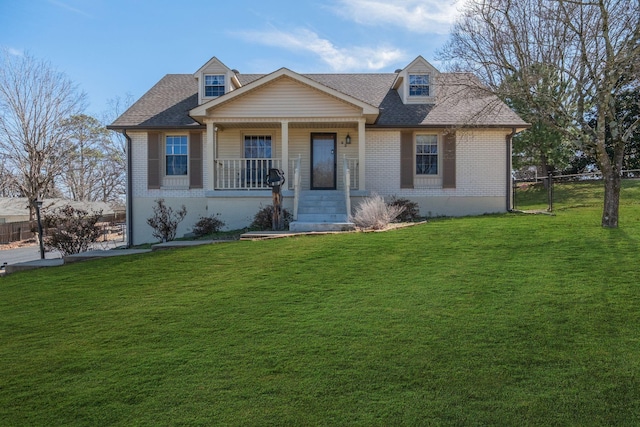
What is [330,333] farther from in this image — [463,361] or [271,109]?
[271,109]

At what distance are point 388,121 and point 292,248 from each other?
8301 mm

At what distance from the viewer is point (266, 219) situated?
42.5 ft

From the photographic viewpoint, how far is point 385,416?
3.31 meters

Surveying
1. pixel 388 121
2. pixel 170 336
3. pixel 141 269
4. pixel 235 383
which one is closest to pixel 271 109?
pixel 388 121

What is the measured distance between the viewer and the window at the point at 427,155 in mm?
15906

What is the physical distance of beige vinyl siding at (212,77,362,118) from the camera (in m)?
14.5

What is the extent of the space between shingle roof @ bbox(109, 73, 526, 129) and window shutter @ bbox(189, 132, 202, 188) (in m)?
0.52

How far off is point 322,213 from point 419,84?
275 inches

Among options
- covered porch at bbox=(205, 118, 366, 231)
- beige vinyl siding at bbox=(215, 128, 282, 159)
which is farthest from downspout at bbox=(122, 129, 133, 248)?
beige vinyl siding at bbox=(215, 128, 282, 159)

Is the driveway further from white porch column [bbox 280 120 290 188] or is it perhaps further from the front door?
the front door

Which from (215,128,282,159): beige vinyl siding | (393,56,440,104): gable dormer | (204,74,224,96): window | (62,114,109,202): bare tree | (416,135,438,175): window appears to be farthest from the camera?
(62,114,109,202): bare tree

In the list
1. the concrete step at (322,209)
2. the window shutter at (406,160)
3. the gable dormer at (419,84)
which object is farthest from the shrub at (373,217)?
the gable dormer at (419,84)

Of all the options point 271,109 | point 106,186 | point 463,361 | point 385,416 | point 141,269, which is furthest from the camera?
point 106,186

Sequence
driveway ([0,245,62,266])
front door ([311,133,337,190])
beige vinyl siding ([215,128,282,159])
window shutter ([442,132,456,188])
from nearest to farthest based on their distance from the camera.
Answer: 1. window shutter ([442,132,456,188])
2. beige vinyl siding ([215,128,282,159])
3. front door ([311,133,337,190])
4. driveway ([0,245,62,266])
